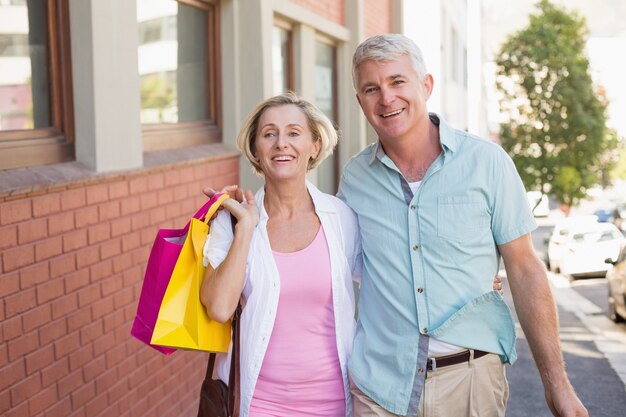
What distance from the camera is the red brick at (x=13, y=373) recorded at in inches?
136

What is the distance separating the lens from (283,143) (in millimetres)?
3049

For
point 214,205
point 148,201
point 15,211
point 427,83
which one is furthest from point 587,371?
point 214,205

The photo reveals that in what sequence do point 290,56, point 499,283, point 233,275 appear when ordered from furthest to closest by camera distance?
point 290,56 < point 499,283 < point 233,275

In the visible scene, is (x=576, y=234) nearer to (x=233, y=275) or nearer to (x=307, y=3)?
(x=307, y=3)

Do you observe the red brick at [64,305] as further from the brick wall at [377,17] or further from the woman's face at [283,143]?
the brick wall at [377,17]

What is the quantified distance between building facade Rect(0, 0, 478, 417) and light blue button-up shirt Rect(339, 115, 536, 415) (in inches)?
60.8

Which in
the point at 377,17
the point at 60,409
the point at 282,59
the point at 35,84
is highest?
the point at 377,17

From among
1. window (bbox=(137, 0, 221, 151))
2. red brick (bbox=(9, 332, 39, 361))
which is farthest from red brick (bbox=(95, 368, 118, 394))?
window (bbox=(137, 0, 221, 151))

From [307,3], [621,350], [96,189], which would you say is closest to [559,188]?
[621,350]

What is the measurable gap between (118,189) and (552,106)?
47.2 metres

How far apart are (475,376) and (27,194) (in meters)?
1.96

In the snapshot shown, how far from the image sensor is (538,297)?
2881 mm

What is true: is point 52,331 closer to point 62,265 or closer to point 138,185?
point 62,265

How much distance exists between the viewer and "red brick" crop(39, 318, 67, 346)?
3.76 meters
